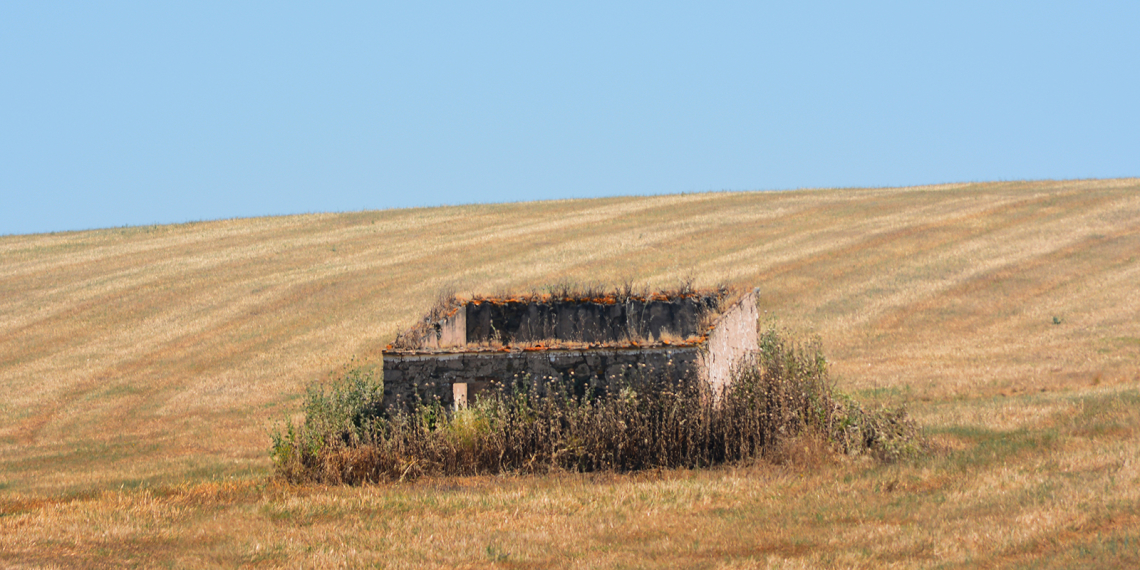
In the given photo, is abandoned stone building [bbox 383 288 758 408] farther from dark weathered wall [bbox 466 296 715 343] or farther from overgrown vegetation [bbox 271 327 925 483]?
dark weathered wall [bbox 466 296 715 343]

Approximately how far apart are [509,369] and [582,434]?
1307 mm

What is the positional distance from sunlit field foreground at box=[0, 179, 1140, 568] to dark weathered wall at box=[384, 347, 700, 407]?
1.28 m

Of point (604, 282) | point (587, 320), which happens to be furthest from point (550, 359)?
point (604, 282)

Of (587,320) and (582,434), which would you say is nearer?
(582,434)

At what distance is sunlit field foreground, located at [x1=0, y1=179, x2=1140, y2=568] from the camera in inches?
371

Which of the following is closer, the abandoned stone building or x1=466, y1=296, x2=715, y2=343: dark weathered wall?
the abandoned stone building

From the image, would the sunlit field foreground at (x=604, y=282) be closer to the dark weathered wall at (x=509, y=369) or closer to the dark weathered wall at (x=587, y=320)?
the dark weathered wall at (x=509, y=369)

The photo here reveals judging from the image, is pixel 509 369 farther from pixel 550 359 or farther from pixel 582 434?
pixel 582 434


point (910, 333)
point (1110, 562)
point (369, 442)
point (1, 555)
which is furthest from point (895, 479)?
point (910, 333)

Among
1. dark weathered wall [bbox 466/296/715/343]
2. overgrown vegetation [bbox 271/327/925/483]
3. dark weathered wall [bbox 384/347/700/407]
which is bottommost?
overgrown vegetation [bbox 271/327/925/483]

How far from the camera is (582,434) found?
12516 millimetres

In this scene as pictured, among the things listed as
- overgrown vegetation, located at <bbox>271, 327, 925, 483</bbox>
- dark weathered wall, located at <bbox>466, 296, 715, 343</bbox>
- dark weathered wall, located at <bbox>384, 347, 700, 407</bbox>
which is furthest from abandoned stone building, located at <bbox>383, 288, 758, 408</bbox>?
dark weathered wall, located at <bbox>466, 296, 715, 343</bbox>

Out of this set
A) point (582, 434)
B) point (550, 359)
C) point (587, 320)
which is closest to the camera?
point (582, 434)

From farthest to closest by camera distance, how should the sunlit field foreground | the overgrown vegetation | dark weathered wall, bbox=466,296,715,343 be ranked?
1. dark weathered wall, bbox=466,296,715,343
2. the overgrown vegetation
3. the sunlit field foreground
